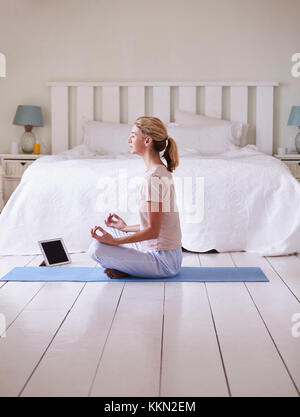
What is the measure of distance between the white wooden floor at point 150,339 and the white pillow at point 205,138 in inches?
90.4

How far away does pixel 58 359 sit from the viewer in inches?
65.5

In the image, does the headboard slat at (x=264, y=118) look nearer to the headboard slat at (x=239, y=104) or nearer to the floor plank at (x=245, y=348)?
the headboard slat at (x=239, y=104)

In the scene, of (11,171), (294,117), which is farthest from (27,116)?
(294,117)

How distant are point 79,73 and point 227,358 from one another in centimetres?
425

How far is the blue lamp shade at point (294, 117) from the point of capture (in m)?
5.06

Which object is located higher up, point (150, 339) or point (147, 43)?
point (147, 43)

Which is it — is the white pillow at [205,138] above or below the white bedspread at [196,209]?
above

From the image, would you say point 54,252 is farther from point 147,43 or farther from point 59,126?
point 147,43

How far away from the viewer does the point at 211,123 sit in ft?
17.0

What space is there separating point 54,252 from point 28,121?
2420mm

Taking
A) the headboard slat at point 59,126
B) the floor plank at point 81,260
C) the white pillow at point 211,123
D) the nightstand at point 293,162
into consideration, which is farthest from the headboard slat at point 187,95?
the floor plank at point 81,260

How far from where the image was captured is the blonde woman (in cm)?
260
